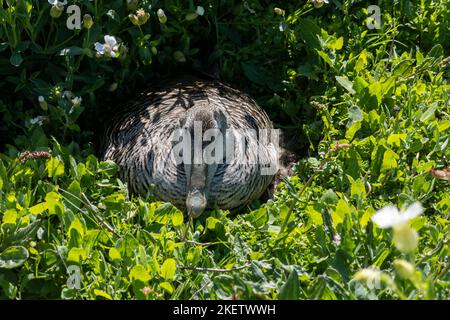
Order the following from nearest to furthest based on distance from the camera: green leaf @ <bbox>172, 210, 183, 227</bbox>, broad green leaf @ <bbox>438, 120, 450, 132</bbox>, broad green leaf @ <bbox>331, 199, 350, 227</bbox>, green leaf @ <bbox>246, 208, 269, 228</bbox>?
broad green leaf @ <bbox>331, 199, 350, 227</bbox> → green leaf @ <bbox>172, 210, 183, 227</bbox> → green leaf @ <bbox>246, 208, 269, 228</bbox> → broad green leaf @ <bbox>438, 120, 450, 132</bbox>

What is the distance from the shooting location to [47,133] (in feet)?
17.3

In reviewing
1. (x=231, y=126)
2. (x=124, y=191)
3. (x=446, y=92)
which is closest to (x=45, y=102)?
(x=124, y=191)

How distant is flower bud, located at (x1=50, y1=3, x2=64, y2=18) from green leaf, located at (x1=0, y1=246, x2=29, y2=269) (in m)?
1.57

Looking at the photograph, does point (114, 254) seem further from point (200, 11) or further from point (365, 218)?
point (200, 11)

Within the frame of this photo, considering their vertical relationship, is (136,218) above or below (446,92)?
below

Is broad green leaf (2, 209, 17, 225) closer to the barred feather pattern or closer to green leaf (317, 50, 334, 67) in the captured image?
the barred feather pattern

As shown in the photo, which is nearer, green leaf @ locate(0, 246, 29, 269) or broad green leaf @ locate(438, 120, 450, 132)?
green leaf @ locate(0, 246, 29, 269)

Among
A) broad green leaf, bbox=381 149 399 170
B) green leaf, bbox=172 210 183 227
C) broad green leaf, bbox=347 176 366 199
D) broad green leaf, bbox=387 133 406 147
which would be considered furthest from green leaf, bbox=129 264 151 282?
broad green leaf, bbox=387 133 406 147

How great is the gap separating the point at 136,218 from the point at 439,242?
179cm

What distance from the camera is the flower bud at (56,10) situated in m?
4.82

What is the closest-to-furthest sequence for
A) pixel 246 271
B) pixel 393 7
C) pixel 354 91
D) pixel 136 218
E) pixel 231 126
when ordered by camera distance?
pixel 246 271 → pixel 136 218 → pixel 231 126 → pixel 354 91 → pixel 393 7

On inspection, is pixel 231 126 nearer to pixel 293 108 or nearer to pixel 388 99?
pixel 293 108

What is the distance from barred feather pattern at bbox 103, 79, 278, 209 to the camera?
194 inches

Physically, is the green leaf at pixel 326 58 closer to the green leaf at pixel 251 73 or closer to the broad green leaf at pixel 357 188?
the green leaf at pixel 251 73
